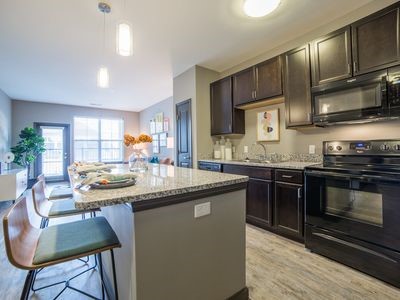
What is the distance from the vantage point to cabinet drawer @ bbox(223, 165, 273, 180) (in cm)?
262

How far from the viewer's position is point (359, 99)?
2.00 m

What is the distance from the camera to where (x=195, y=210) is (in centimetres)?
125

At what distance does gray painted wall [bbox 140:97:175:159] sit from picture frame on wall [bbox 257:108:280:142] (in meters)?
3.03

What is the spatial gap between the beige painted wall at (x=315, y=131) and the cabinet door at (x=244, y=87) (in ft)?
1.22

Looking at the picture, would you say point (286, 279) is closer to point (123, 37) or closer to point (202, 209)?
point (202, 209)

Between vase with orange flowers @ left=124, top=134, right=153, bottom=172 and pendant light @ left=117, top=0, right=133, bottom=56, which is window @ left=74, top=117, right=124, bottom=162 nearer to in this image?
vase with orange flowers @ left=124, top=134, right=153, bottom=172

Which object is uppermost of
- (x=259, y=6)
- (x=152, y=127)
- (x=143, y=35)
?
(x=143, y=35)

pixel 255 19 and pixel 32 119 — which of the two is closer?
pixel 255 19

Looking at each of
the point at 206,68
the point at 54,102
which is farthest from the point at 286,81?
the point at 54,102

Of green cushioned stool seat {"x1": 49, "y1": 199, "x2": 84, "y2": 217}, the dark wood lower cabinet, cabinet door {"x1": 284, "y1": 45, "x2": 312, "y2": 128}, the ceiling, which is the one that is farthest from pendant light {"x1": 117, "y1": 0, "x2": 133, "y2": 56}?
the dark wood lower cabinet

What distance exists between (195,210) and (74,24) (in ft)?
9.13

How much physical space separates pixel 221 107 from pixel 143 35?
1.70 m

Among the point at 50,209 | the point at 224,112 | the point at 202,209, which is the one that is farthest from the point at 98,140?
the point at 202,209

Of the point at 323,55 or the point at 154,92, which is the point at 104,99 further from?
the point at 323,55
